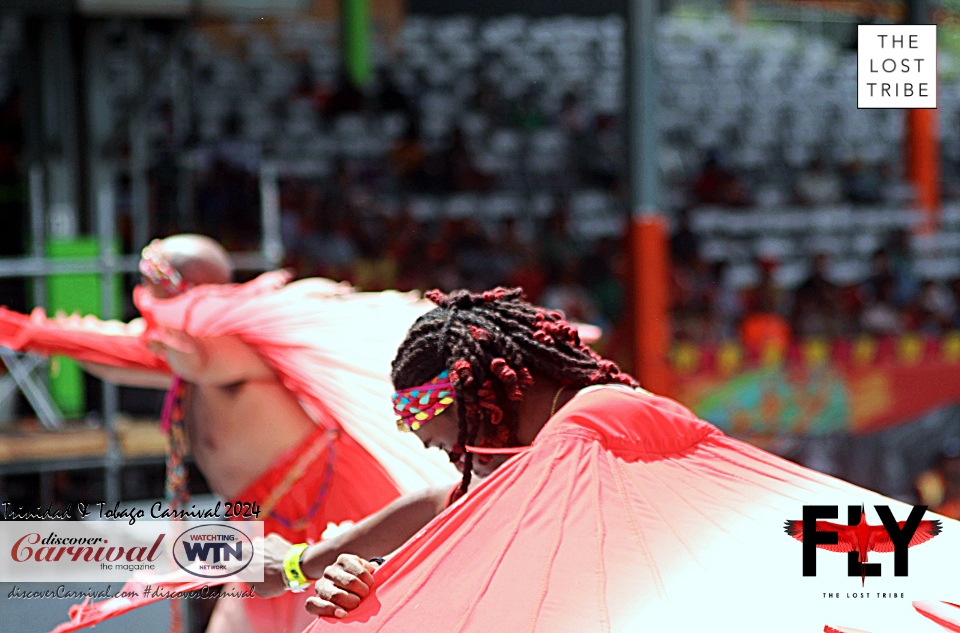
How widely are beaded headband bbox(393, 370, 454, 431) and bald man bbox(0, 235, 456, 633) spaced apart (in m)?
0.81

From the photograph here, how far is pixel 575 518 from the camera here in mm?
2078

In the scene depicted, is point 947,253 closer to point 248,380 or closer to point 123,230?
point 123,230

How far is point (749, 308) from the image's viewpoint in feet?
31.1

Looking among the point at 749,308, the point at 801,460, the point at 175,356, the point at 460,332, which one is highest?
the point at 460,332

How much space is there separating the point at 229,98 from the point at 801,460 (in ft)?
23.7

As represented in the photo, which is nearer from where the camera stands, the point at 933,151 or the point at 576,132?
the point at 933,151

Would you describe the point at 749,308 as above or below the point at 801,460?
above

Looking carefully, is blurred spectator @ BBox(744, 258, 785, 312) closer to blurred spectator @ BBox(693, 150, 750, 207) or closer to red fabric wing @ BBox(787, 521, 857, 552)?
blurred spectator @ BBox(693, 150, 750, 207)

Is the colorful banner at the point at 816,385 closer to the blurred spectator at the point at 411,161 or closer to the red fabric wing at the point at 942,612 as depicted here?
the blurred spectator at the point at 411,161

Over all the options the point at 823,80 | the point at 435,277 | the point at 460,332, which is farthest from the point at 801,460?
the point at 823,80

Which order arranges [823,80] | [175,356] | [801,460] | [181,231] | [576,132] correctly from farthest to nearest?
[823,80] < [576,132] < [181,231] < [801,460] < [175,356]

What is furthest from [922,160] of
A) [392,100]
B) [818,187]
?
[392,100]

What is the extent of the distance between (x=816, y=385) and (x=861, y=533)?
20.1 feet

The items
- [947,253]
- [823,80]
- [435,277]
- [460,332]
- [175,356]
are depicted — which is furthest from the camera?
[823,80]
